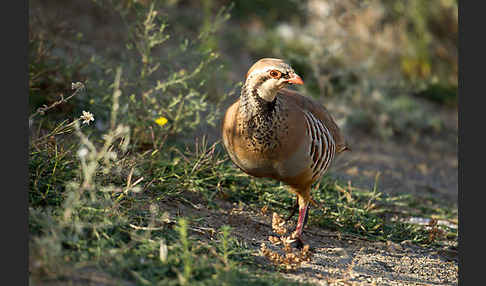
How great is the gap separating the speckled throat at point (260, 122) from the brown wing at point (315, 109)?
1.03 feet

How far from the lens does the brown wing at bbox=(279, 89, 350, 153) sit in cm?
381

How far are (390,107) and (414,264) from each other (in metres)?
3.73

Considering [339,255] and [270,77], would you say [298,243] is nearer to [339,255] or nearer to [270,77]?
[339,255]

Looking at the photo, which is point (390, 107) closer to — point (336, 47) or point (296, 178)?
point (336, 47)

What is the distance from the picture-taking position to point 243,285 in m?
2.85

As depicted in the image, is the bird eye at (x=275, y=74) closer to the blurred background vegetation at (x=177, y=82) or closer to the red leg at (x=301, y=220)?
the blurred background vegetation at (x=177, y=82)

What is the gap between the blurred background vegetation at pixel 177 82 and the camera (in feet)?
10.9

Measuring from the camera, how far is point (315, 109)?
3.97 meters

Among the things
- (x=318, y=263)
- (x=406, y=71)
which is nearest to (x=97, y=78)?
(x=318, y=263)

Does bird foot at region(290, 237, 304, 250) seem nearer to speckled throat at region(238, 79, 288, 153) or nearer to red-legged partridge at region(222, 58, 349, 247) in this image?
red-legged partridge at region(222, 58, 349, 247)

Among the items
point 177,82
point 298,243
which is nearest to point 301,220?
point 298,243

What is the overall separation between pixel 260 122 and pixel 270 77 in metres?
0.27

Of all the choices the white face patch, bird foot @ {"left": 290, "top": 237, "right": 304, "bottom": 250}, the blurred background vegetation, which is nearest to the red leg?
bird foot @ {"left": 290, "top": 237, "right": 304, "bottom": 250}

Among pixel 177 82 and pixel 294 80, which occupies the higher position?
pixel 294 80
